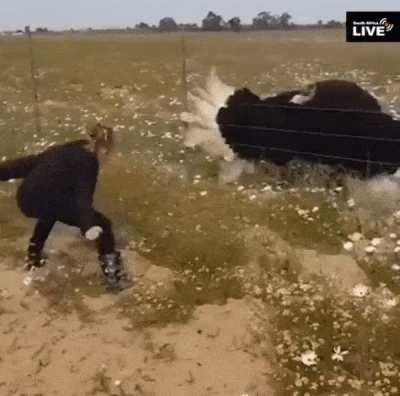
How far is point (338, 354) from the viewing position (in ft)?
19.4

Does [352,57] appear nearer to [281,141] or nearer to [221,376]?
[281,141]

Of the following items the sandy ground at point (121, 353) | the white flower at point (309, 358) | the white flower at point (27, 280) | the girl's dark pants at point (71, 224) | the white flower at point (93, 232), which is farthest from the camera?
the white flower at point (27, 280)

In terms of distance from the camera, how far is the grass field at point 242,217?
6.06 metres

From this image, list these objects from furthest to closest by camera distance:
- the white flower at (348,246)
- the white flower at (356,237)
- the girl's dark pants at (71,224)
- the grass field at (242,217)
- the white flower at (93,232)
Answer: the white flower at (356,237), the white flower at (348,246), the girl's dark pants at (71,224), the white flower at (93,232), the grass field at (242,217)

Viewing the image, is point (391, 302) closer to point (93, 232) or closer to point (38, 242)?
point (93, 232)

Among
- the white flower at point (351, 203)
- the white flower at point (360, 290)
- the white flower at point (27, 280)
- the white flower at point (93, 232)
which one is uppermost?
the white flower at point (93, 232)

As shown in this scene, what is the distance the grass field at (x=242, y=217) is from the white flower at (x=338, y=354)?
24 mm

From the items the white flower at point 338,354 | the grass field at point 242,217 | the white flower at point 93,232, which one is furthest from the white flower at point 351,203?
the white flower at point 93,232

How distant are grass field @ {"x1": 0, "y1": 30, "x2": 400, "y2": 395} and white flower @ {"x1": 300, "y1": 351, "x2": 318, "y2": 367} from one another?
0.03 metres

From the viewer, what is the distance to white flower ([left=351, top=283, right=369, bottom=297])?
6.76 metres

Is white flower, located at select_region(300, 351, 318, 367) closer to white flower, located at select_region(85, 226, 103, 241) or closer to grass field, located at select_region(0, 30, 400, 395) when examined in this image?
grass field, located at select_region(0, 30, 400, 395)

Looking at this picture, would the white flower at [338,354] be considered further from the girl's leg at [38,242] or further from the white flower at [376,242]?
the girl's leg at [38,242]

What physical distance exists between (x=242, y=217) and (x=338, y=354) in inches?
112

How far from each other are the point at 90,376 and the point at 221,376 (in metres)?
1.09
